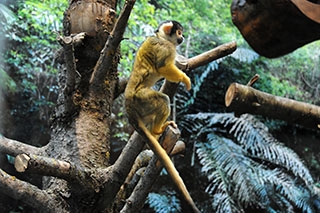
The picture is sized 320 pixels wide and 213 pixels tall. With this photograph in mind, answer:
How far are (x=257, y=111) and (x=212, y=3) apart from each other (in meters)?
2.91

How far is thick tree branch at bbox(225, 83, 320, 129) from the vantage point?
6.05ft

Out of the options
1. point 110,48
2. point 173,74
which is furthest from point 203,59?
point 110,48

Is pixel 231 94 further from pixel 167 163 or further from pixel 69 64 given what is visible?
pixel 69 64

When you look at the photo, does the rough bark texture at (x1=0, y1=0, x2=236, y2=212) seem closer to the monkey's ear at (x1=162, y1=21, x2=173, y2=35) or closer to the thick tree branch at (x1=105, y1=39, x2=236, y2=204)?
the thick tree branch at (x1=105, y1=39, x2=236, y2=204)

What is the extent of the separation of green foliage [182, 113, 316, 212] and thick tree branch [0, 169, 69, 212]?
209 centimetres

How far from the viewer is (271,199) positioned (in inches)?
146

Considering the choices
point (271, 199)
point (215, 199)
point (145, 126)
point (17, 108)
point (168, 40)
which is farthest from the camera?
point (271, 199)

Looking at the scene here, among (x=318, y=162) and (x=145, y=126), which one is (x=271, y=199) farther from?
(x=145, y=126)

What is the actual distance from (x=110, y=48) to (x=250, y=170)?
2371 mm

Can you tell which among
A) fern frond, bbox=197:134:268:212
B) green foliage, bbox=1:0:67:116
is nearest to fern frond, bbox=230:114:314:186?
fern frond, bbox=197:134:268:212

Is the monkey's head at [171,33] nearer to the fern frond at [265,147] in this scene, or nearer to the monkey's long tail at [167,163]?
the monkey's long tail at [167,163]

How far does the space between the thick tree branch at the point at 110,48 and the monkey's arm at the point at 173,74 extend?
0.83 ft

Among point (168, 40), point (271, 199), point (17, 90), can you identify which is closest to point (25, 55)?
point (17, 90)

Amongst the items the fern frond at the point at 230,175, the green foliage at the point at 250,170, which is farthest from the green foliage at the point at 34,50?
the fern frond at the point at 230,175
